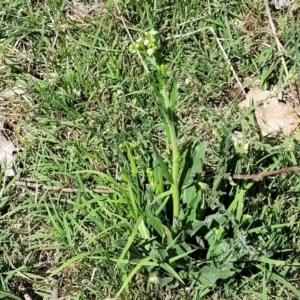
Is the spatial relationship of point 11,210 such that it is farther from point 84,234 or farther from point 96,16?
point 96,16

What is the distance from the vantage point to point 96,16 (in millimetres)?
2818

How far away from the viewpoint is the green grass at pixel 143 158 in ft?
6.81

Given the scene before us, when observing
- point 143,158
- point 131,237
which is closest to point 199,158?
point 131,237

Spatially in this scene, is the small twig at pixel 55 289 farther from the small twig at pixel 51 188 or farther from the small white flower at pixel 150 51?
the small white flower at pixel 150 51

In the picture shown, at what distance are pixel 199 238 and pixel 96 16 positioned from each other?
121cm

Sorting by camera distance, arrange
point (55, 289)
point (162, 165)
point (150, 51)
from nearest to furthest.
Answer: point (150, 51), point (162, 165), point (55, 289)

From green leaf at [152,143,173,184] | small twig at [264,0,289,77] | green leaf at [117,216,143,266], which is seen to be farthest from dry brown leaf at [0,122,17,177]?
small twig at [264,0,289,77]

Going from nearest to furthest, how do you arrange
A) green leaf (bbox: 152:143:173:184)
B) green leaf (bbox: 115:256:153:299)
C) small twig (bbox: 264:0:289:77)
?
green leaf (bbox: 152:143:173:184) < green leaf (bbox: 115:256:153:299) < small twig (bbox: 264:0:289:77)

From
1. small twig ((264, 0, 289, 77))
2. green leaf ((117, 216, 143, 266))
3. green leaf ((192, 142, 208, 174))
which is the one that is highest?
small twig ((264, 0, 289, 77))

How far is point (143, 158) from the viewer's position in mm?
2416

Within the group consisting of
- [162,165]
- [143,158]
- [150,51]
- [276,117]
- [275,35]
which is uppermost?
[150,51]

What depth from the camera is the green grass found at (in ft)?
6.81

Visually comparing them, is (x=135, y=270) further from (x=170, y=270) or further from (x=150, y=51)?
(x=150, y=51)

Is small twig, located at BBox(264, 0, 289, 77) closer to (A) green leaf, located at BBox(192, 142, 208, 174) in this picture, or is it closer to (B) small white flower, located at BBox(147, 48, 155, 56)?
(A) green leaf, located at BBox(192, 142, 208, 174)
